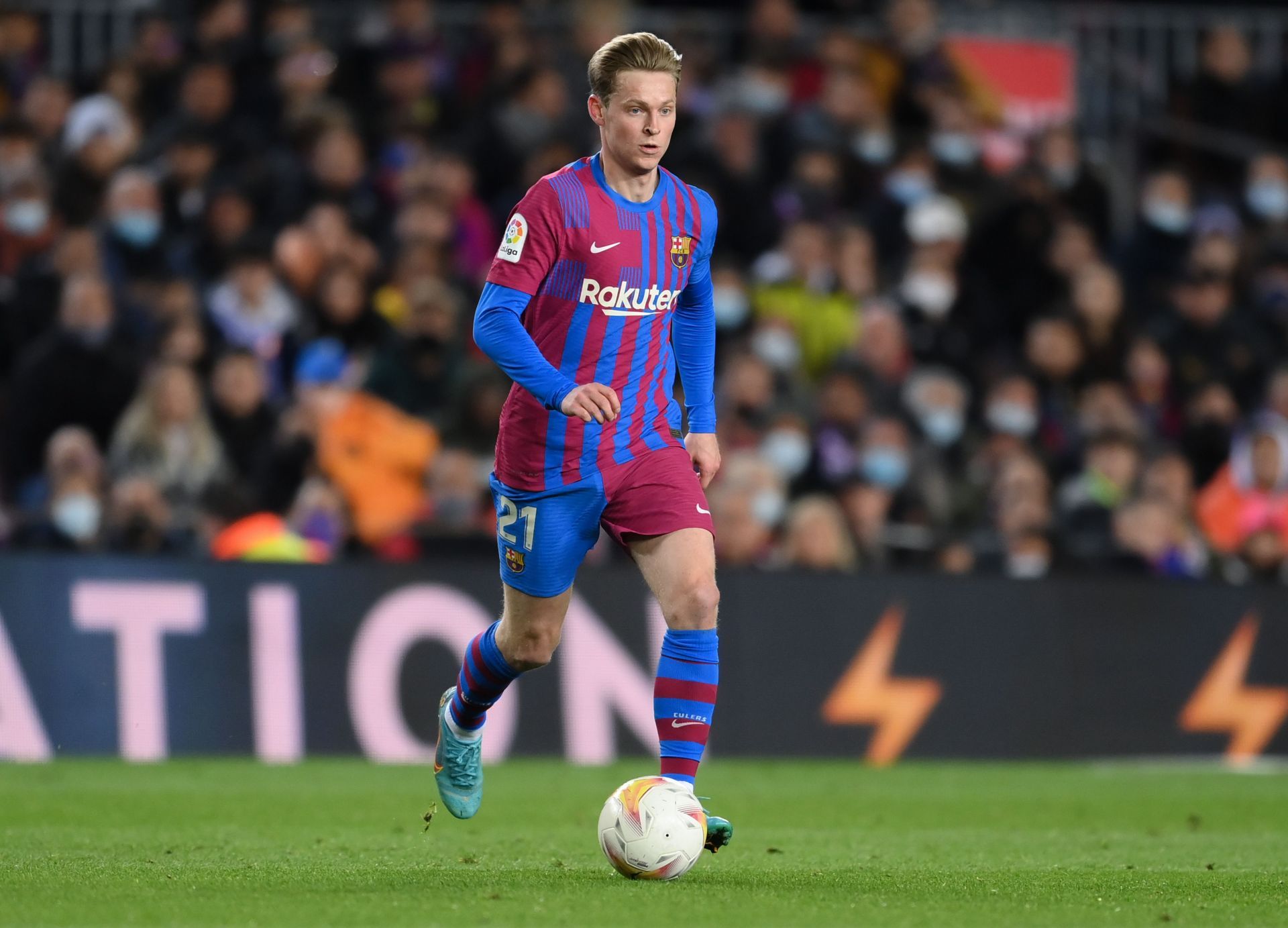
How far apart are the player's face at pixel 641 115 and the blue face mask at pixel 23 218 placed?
7930 mm

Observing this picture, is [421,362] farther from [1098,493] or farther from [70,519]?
[1098,493]

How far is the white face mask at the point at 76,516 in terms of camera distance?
11469 mm

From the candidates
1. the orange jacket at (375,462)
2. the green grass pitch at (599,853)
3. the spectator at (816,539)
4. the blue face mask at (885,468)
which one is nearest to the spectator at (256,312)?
the orange jacket at (375,462)

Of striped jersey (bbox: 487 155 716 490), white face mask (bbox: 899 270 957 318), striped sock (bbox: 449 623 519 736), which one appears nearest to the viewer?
striped jersey (bbox: 487 155 716 490)

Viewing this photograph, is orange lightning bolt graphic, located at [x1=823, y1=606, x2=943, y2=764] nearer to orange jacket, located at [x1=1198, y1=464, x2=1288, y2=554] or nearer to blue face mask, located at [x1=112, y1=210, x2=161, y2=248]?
orange jacket, located at [x1=1198, y1=464, x2=1288, y2=554]

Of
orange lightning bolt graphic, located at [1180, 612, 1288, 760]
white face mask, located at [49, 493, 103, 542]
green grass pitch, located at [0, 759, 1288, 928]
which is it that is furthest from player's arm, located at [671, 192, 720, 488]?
orange lightning bolt graphic, located at [1180, 612, 1288, 760]

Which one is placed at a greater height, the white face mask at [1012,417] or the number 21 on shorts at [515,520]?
the number 21 on shorts at [515,520]

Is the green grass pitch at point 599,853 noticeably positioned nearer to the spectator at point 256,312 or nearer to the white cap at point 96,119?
the spectator at point 256,312

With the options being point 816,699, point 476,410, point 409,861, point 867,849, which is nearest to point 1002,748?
point 816,699

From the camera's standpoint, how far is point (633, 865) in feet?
19.5

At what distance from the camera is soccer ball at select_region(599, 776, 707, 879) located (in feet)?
19.4

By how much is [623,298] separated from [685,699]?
1.26 metres

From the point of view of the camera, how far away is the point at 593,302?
632 cm

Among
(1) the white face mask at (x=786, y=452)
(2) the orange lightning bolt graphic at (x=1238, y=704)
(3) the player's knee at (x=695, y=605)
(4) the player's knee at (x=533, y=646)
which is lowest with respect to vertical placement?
(2) the orange lightning bolt graphic at (x=1238, y=704)
